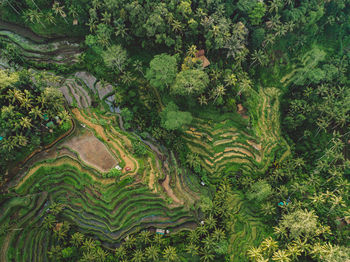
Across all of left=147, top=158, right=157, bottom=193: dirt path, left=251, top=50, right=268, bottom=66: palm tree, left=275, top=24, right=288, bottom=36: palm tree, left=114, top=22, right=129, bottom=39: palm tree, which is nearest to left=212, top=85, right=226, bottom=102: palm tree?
left=251, top=50, right=268, bottom=66: palm tree

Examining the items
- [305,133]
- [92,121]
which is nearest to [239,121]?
[305,133]

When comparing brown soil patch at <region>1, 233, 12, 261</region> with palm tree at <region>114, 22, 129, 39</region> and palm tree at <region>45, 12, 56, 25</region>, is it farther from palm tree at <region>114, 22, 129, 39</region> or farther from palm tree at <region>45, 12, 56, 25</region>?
palm tree at <region>45, 12, 56, 25</region>

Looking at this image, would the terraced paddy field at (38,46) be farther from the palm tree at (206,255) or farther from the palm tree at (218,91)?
the palm tree at (206,255)

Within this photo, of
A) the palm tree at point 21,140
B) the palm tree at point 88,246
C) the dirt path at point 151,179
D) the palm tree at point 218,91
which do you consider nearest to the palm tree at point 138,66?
the palm tree at point 218,91

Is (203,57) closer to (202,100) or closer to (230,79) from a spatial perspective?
(230,79)

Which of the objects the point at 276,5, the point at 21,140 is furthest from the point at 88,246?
the point at 276,5
